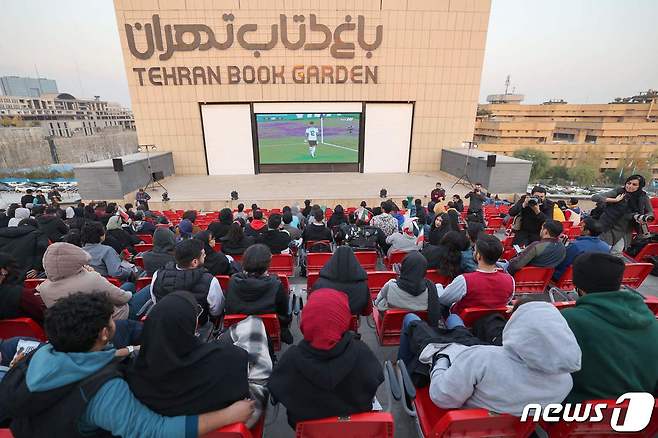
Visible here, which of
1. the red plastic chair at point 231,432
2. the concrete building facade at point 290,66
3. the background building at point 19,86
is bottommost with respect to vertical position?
the red plastic chair at point 231,432

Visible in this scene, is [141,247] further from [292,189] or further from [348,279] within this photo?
[292,189]

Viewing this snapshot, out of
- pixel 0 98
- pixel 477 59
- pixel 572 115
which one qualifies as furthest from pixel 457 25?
pixel 0 98

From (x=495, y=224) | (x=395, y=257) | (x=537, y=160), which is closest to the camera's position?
(x=395, y=257)

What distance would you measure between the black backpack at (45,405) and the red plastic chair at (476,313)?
2.45m

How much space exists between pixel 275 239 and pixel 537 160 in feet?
175

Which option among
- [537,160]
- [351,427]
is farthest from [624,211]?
[537,160]

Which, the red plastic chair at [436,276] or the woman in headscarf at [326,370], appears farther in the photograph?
the red plastic chair at [436,276]

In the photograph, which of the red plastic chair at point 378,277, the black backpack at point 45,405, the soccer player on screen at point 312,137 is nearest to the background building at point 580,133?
the soccer player on screen at point 312,137

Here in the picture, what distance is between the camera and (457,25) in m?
13.9

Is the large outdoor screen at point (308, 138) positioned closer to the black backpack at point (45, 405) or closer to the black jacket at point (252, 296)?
the black jacket at point (252, 296)

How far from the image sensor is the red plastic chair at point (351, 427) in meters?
1.43

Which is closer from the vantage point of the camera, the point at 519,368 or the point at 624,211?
the point at 519,368

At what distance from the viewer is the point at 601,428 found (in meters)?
1.58

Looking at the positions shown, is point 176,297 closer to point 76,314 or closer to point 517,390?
point 76,314
